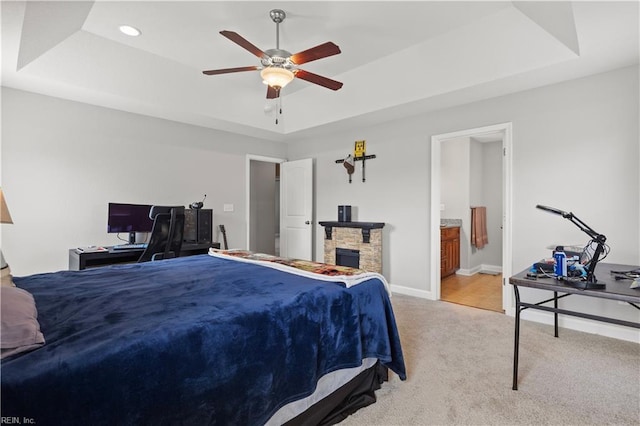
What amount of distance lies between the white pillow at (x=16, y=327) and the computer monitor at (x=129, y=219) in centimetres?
307

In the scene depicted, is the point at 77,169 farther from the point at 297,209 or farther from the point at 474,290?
the point at 474,290

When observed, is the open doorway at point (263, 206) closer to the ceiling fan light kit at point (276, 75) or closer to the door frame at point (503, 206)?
the door frame at point (503, 206)

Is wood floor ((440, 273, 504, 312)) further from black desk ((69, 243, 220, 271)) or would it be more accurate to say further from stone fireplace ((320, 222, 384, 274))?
black desk ((69, 243, 220, 271))

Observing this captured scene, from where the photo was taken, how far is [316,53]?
2.44 meters

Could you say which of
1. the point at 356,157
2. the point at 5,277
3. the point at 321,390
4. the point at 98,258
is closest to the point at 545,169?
the point at 356,157

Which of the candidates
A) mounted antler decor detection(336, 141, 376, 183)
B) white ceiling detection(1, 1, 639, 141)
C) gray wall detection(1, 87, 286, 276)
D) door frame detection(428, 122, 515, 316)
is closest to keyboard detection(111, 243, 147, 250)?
gray wall detection(1, 87, 286, 276)

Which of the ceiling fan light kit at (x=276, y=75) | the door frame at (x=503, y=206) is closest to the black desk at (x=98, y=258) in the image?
the ceiling fan light kit at (x=276, y=75)

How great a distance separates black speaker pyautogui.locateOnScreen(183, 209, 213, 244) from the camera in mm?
4395

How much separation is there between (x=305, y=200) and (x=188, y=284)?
3.88 meters

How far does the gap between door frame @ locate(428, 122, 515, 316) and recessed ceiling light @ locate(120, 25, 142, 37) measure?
3.58 m

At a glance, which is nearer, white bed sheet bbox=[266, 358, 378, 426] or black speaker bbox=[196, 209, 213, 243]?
white bed sheet bbox=[266, 358, 378, 426]

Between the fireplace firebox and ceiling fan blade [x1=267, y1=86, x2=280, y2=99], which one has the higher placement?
ceiling fan blade [x1=267, y1=86, x2=280, y2=99]

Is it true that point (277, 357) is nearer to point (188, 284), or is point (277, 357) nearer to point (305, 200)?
point (188, 284)

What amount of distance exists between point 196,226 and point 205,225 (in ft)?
0.41
